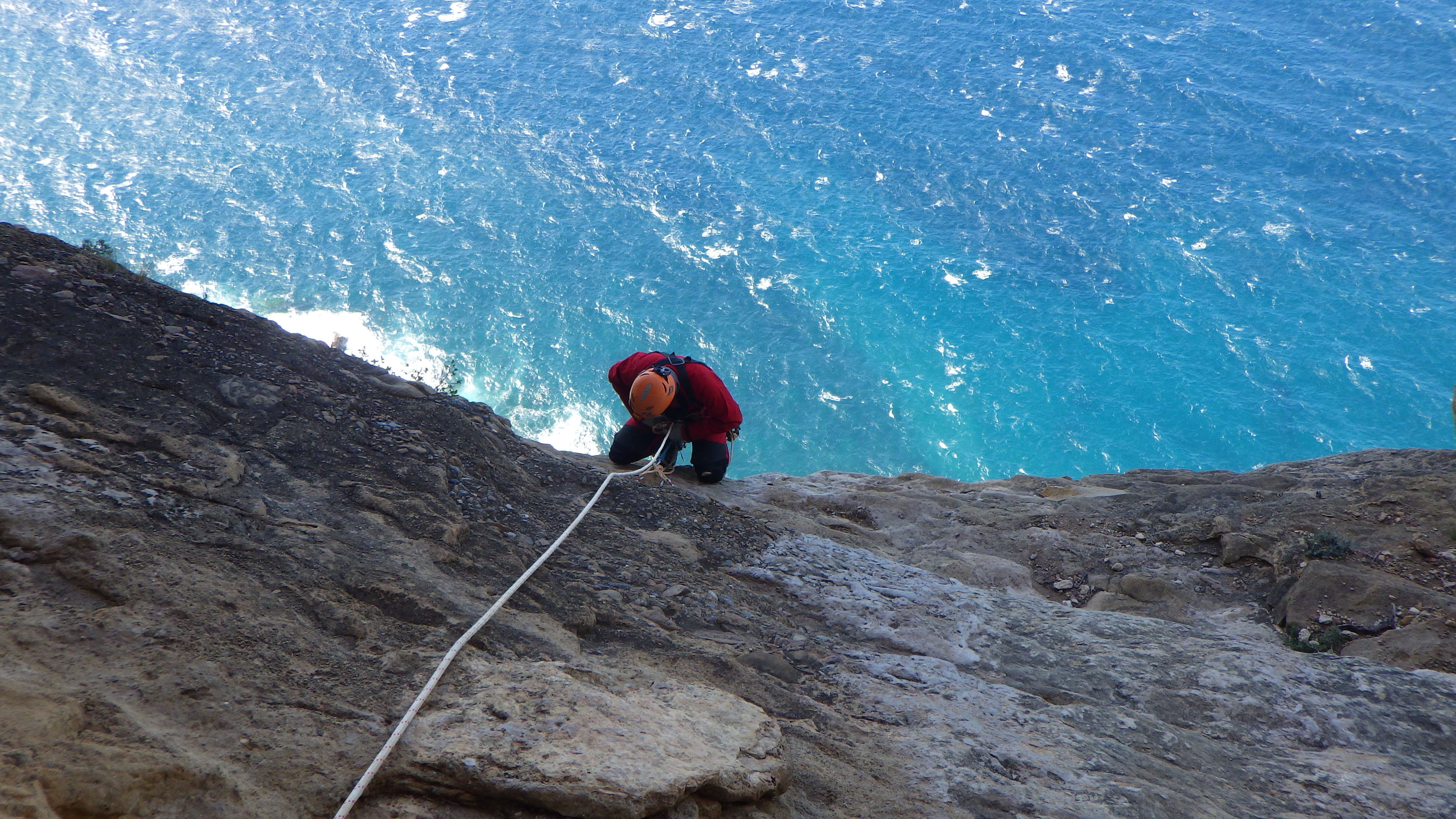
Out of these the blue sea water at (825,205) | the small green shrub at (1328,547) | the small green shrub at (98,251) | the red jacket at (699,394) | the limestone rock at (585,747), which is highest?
the blue sea water at (825,205)

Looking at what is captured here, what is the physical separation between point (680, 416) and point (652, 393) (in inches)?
20.6

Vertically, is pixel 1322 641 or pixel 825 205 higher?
pixel 825 205

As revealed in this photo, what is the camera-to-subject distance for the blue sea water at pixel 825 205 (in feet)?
81.5

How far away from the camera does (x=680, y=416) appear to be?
7.02 metres

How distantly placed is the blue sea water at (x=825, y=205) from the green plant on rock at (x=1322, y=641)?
18.2 meters

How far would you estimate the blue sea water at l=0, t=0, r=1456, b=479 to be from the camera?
24844mm

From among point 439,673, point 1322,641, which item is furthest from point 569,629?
point 1322,641

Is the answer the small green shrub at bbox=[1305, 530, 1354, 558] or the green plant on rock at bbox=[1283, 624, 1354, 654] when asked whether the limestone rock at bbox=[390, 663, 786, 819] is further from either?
the small green shrub at bbox=[1305, 530, 1354, 558]

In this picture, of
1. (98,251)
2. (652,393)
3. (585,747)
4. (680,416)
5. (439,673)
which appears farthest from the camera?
(680,416)

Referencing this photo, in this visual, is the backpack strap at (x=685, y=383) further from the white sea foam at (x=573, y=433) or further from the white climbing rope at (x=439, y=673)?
the white sea foam at (x=573, y=433)

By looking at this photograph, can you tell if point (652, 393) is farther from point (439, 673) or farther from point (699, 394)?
point (439, 673)

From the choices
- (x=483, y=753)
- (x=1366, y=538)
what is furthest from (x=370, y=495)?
(x=1366, y=538)

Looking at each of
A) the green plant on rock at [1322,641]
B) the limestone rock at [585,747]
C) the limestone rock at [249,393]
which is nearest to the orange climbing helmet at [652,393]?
the limestone rock at [249,393]

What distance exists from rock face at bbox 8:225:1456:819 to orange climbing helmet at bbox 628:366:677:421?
0.67 meters
